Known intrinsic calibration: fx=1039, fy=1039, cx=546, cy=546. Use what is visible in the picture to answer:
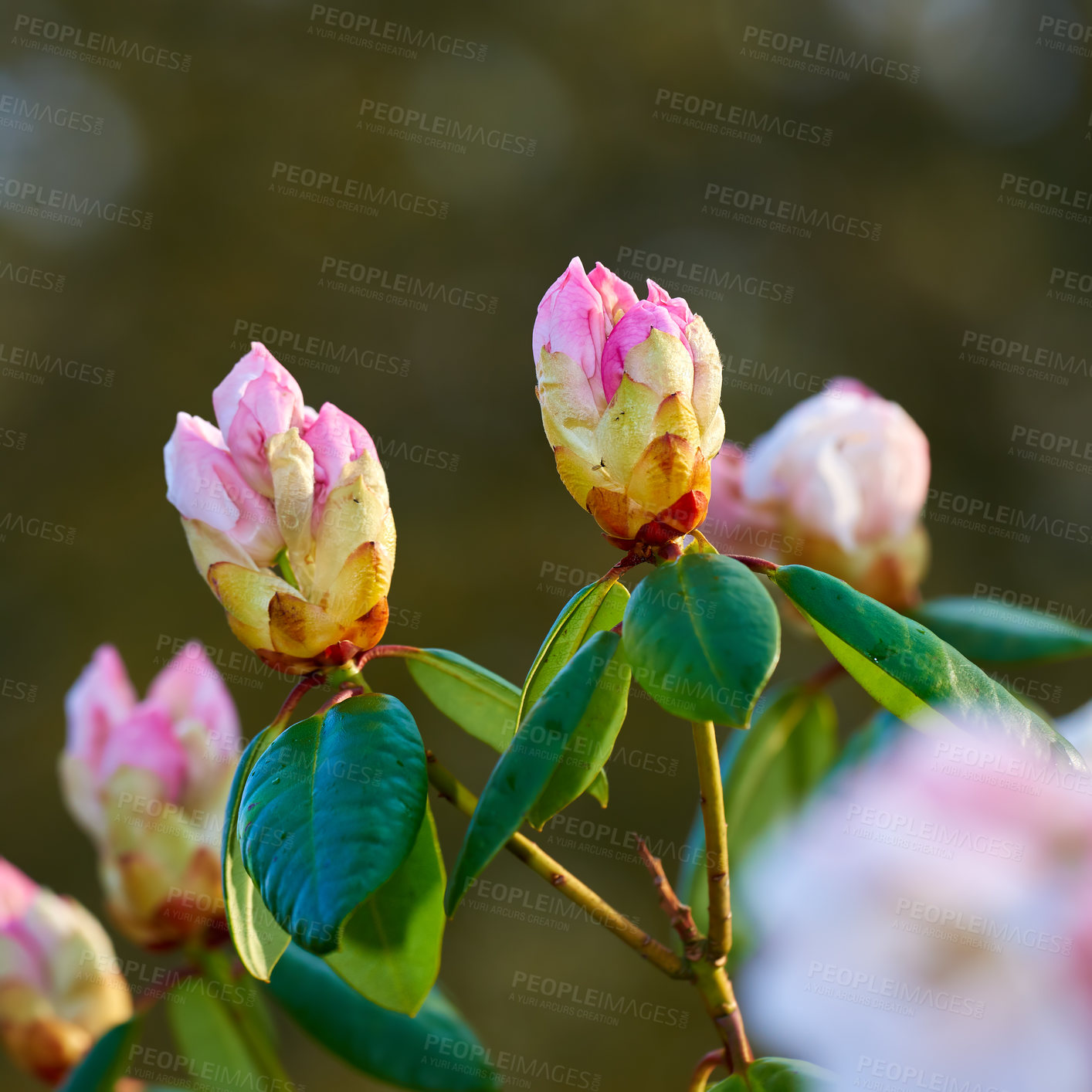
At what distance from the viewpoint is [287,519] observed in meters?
0.45

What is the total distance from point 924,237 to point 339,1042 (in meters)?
3.22

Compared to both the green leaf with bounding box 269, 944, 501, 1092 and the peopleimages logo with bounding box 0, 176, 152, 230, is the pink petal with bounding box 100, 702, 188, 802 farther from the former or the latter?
the peopleimages logo with bounding box 0, 176, 152, 230

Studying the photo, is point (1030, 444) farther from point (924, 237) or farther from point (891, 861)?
point (891, 861)

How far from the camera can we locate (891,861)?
0.19 m

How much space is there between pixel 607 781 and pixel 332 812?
0.61ft

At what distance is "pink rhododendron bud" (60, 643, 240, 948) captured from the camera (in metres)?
0.68

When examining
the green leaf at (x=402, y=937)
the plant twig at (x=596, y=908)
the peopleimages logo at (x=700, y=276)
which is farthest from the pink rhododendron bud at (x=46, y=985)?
the peopleimages logo at (x=700, y=276)

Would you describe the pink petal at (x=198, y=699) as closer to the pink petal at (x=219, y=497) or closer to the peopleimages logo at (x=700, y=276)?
the pink petal at (x=219, y=497)

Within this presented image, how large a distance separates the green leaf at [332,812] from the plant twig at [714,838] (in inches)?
→ 4.4

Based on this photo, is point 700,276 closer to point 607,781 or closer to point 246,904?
point 607,781

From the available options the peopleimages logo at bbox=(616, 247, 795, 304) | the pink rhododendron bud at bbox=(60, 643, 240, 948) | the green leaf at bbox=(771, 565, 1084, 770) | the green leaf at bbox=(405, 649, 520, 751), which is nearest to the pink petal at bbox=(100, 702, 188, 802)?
the pink rhododendron bud at bbox=(60, 643, 240, 948)

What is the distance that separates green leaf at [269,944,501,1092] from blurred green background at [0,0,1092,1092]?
211cm

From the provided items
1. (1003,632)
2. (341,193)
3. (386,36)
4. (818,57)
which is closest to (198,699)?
(1003,632)

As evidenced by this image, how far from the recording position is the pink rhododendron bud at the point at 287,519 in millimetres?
446
